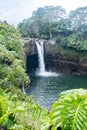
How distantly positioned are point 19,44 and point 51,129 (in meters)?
17.8

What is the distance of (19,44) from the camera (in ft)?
68.3

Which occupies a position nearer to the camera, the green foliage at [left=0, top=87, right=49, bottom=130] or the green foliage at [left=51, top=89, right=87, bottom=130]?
the green foliage at [left=51, top=89, right=87, bottom=130]

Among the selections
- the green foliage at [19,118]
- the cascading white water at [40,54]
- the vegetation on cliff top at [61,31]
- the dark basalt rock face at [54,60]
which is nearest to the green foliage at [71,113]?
the green foliage at [19,118]

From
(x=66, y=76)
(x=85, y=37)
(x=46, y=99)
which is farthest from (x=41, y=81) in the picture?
(x=85, y=37)

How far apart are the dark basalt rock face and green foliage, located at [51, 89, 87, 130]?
34.3m

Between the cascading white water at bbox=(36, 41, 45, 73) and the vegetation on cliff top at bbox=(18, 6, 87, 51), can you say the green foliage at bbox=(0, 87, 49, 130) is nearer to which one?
the cascading white water at bbox=(36, 41, 45, 73)

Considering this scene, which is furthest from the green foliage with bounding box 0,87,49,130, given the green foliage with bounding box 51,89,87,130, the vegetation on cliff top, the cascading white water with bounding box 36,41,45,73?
the vegetation on cliff top

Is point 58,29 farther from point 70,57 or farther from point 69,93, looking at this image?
point 69,93

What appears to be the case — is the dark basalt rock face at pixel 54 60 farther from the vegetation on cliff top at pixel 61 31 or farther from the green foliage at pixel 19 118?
the green foliage at pixel 19 118

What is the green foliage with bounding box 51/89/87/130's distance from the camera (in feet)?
9.98

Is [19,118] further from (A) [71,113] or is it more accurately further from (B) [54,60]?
(B) [54,60]

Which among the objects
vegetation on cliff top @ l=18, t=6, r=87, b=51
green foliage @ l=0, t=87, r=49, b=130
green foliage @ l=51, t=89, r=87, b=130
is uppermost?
green foliage @ l=51, t=89, r=87, b=130

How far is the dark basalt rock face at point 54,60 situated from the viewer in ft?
125

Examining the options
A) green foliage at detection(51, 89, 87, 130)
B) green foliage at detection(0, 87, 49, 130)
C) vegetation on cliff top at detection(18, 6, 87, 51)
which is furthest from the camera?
vegetation on cliff top at detection(18, 6, 87, 51)
